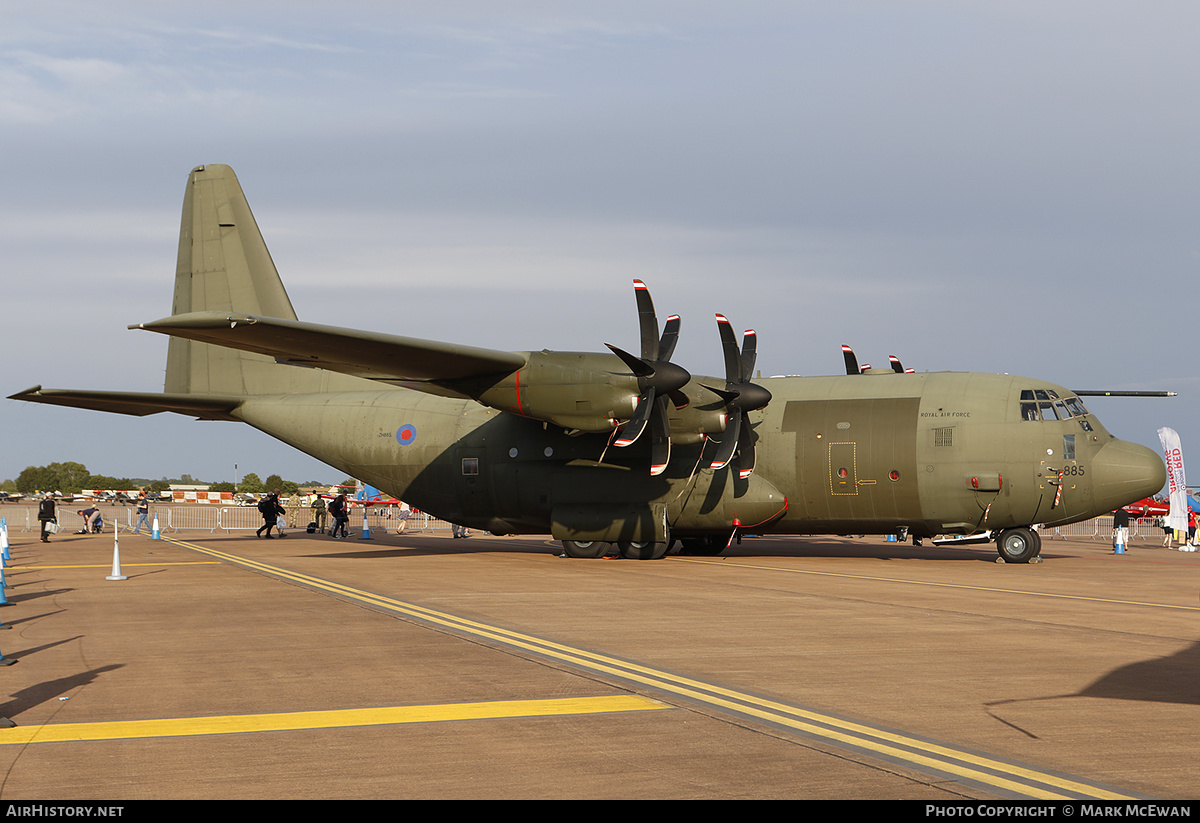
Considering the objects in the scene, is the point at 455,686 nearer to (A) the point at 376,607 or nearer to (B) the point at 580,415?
(A) the point at 376,607

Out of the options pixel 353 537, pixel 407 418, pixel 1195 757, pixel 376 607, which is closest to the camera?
pixel 1195 757

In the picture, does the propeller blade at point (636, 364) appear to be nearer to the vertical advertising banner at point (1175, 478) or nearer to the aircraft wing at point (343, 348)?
the aircraft wing at point (343, 348)

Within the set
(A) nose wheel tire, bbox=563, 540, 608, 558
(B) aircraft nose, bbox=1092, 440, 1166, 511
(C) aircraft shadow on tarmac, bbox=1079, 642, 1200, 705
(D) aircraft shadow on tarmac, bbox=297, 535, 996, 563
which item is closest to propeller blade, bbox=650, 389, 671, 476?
(D) aircraft shadow on tarmac, bbox=297, 535, 996, 563

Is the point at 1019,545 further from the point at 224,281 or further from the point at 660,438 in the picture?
the point at 224,281

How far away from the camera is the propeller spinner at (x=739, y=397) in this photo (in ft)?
79.4

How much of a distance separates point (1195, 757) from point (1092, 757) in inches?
25.4

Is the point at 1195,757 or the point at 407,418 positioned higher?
the point at 407,418

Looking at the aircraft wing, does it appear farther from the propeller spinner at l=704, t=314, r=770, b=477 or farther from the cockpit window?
the cockpit window

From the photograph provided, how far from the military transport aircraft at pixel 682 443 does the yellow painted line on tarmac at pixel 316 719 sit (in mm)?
12689

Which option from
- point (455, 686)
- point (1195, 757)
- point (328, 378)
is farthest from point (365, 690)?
point (328, 378)

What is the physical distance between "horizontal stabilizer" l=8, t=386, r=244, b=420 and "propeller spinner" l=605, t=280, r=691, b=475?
1293cm

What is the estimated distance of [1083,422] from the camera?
23703 millimetres

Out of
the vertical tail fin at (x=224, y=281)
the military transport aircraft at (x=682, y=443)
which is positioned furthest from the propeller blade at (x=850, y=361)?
the vertical tail fin at (x=224, y=281)

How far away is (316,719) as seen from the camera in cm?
787
